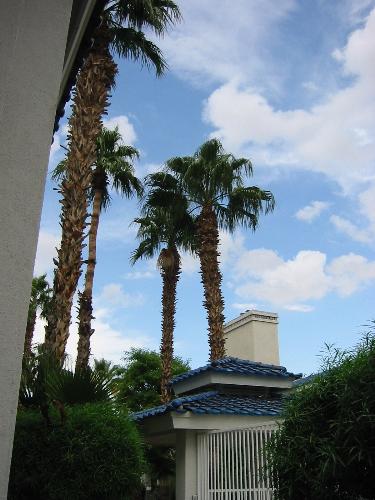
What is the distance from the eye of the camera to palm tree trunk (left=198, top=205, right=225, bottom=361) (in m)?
18.1

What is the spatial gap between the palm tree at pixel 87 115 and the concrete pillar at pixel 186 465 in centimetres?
372

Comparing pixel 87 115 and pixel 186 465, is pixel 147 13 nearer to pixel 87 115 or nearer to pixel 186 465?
pixel 87 115

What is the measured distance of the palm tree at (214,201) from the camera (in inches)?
723

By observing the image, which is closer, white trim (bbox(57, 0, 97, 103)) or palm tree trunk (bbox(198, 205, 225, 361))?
white trim (bbox(57, 0, 97, 103))

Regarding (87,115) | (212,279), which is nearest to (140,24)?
(87,115)

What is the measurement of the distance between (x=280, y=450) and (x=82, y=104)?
8069mm

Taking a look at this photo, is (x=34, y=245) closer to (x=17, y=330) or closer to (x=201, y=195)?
(x=17, y=330)

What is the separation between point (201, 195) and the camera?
64.4ft

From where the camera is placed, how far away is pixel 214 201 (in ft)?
64.8

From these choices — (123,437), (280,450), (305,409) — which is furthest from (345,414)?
(123,437)

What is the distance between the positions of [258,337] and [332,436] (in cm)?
1881

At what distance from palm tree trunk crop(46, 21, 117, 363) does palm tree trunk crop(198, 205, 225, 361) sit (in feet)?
25.5

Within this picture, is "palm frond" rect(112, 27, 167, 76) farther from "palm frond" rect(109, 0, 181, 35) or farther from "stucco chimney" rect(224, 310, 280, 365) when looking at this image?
"stucco chimney" rect(224, 310, 280, 365)

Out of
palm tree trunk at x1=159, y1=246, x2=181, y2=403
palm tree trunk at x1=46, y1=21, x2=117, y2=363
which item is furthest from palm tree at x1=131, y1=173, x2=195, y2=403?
palm tree trunk at x1=46, y1=21, x2=117, y2=363
